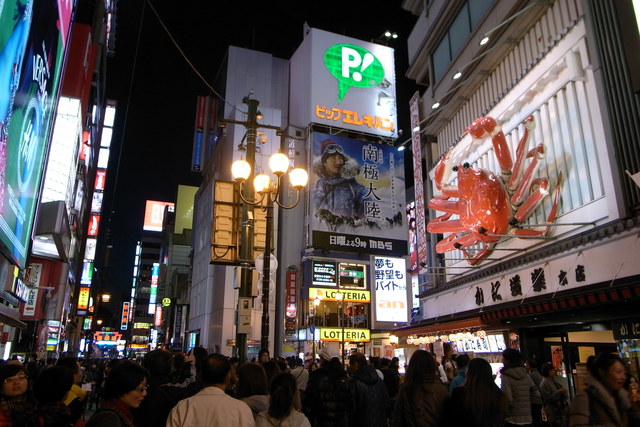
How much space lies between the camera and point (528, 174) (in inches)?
462

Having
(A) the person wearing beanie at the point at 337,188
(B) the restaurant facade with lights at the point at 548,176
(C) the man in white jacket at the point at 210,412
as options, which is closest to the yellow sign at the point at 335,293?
(A) the person wearing beanie at the point at 337,188

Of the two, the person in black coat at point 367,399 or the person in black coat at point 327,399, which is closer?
the person in black coat at point 327,399

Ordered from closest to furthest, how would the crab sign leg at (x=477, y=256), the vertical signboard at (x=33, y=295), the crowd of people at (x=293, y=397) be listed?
the crowd of people at (x=293, y=397)
the crab sign leg at (x=477, y=256)
the vertical signboard at (x=33, y=295)

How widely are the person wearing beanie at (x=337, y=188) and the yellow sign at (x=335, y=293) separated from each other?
15.5 ft

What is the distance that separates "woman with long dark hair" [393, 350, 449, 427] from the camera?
15.3 ft

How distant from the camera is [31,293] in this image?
23156 millimetres

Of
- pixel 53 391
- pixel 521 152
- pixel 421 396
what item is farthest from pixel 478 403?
pixel 521 152

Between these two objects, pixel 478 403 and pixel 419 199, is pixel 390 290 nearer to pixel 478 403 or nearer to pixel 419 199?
pixel 419 199

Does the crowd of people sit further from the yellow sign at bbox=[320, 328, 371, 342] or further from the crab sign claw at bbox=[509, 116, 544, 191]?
the yellow sign at bbox=[320, 328, 371, 342]

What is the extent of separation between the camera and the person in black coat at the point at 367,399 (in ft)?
18.8

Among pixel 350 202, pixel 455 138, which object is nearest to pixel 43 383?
pixel 455 138

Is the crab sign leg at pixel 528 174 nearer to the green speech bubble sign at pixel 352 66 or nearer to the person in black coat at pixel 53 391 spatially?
the person in black coat at pixel 53 391

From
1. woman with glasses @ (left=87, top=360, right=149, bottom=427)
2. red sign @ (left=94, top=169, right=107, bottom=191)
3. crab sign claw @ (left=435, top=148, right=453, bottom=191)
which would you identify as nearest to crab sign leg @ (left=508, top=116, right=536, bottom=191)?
crab sign claw @ (left=435, top=148, right=453, bottom=191)

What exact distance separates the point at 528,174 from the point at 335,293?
21.7 metres
